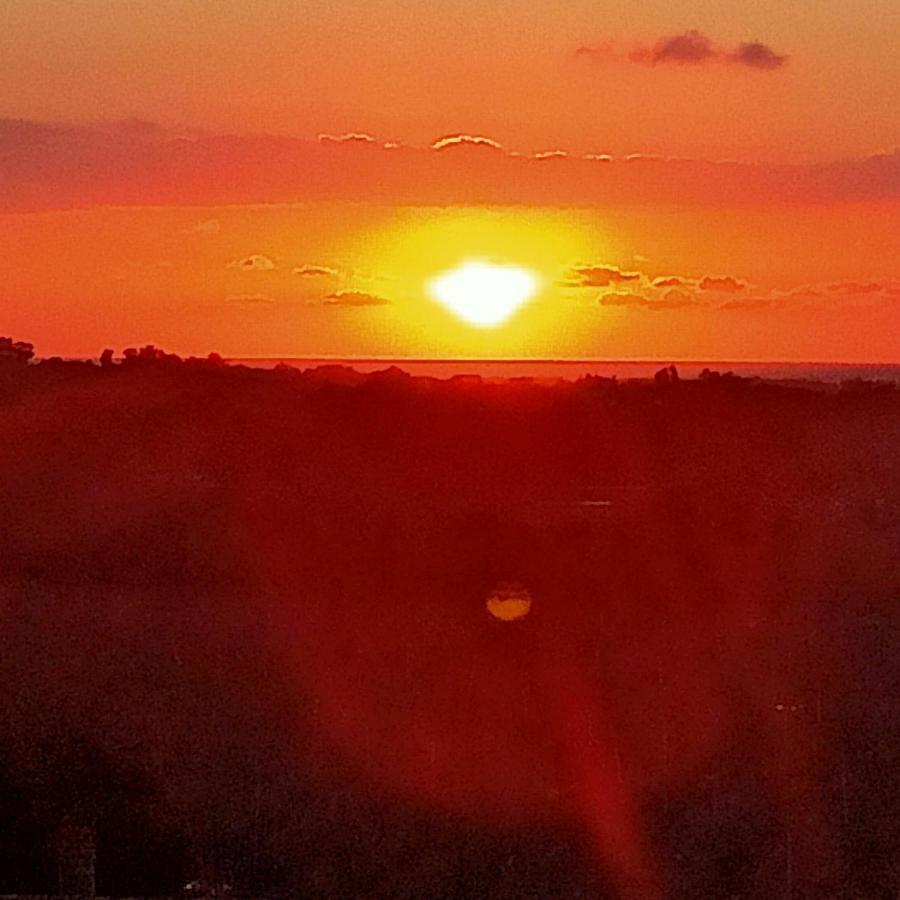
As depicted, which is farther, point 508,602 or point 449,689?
point 508,602

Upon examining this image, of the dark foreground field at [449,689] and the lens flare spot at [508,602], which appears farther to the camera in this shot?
the lens flare spot at [508,602]

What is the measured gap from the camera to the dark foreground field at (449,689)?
408 inches

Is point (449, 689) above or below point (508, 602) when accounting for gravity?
below

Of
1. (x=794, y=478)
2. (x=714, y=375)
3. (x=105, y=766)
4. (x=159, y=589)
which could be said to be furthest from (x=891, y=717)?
(x=714, y=375)

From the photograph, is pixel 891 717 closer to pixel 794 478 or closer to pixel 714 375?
pixel 794 478

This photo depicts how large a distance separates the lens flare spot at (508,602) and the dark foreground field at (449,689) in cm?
12

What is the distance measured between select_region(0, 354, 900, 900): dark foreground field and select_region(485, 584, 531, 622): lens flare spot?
122 mm

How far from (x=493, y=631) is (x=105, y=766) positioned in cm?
547

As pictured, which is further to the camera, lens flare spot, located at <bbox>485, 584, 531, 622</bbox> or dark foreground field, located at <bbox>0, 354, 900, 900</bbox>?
lens flare spot, located at <bbox>485, 584, 531, 622</bbox>

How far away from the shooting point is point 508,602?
18.7 m

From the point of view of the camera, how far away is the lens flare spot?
57.7ft

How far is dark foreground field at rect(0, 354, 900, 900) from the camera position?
34.0 feet

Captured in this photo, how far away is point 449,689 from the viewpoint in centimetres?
1408

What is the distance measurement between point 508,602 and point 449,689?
183 inches
